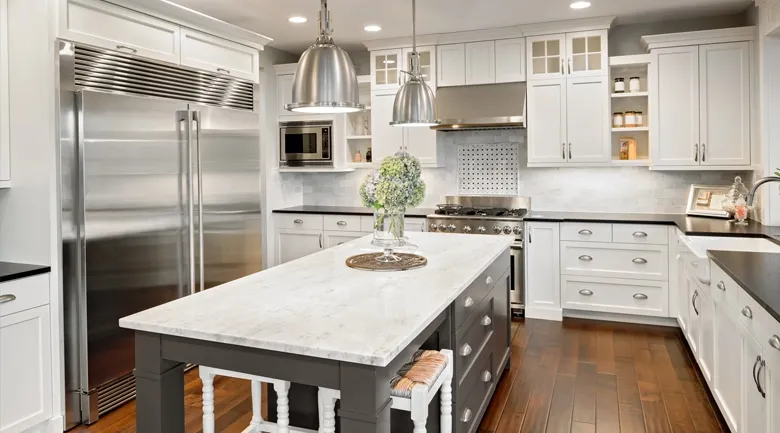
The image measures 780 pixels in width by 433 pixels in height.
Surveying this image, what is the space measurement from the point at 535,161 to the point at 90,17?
3.66 metres

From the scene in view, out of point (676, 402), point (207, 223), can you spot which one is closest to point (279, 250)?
point (207, 223)

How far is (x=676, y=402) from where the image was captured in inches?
122

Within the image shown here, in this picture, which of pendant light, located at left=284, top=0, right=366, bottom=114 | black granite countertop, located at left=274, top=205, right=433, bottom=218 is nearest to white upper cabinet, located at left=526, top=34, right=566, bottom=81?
black granite countertop, located at left=274, top=205, right=433, bottom=218

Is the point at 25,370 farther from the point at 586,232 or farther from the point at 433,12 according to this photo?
the point at 586,232

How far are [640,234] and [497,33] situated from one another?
2.19 m

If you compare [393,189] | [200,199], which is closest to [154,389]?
[393,189]

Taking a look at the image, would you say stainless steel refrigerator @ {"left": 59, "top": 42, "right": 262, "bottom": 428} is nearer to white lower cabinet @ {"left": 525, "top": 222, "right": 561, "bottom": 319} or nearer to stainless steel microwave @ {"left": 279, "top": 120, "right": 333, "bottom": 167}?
stainless steel microwave @ {"left": 279, "top": 120, "right": 333, "bottom": 167}

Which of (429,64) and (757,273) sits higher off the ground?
(429,64)

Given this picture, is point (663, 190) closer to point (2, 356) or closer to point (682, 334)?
point (682, 334)

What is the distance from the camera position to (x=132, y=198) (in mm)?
3287

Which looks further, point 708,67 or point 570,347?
point 708,67

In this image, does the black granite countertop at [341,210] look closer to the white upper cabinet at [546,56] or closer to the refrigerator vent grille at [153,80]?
the refrigerator vent grille at [153,80]

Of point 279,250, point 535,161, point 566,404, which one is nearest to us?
point 566,404

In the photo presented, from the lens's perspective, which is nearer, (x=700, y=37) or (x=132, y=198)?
(x=132, y=198)
